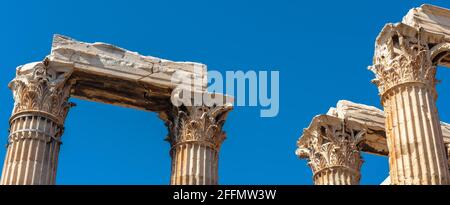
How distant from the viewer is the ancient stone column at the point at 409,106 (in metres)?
20.0

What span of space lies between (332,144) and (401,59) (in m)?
7.76

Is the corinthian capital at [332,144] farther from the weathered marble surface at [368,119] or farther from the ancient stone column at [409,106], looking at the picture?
the ancient stone column at [409,106]

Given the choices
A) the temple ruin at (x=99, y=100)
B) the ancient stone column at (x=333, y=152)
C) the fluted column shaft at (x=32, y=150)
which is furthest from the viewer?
the ancient stone column at (x=333, y=152)

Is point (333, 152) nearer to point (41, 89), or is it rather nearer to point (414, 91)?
point (414, 91)

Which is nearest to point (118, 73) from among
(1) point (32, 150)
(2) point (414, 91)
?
(1) point (32, 150)

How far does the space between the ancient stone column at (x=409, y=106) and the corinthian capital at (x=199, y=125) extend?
5.62 metres

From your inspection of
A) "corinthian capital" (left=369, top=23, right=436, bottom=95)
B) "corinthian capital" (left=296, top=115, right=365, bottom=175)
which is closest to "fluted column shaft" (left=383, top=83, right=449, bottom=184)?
"corinthian capital" (left=369, top=23, right=436, bottom=95)

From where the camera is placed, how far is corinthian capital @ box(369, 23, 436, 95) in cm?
2197

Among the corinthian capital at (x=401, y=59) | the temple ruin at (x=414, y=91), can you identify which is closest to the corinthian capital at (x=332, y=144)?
the temple ruin at (x=414, y=91)

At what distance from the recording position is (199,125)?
25.8 meters

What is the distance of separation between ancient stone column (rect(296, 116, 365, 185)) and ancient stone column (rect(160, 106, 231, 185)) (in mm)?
4687

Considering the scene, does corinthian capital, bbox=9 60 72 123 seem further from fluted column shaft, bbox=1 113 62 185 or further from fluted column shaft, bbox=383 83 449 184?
fluted column shaft, bbox=383 83 449 184
